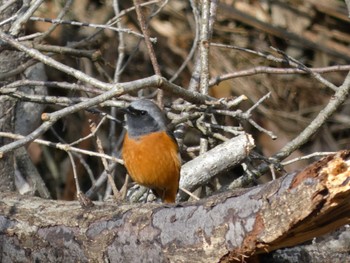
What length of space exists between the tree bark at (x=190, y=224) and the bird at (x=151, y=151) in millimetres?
1214

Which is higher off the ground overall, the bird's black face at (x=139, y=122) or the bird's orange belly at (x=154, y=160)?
the bird's black face at (x=139, y=122)

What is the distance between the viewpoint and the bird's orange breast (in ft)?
17.0

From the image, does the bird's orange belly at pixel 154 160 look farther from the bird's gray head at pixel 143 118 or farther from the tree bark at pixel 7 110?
the tree bark at pixel 7 110

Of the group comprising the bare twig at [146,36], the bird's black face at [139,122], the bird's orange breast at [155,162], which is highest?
the bare twig at [146,36]

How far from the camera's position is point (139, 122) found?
534cm

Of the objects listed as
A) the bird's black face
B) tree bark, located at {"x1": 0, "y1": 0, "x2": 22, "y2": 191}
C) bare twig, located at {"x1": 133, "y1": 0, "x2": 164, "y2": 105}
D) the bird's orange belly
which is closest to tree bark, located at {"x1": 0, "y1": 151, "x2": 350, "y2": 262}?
tree bark, located at {"x1": 0, "y1": 0, "x2": 22, "y2": 191}

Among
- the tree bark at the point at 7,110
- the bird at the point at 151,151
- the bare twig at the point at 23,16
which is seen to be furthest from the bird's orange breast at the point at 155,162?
the bare twig at the point at 23,16

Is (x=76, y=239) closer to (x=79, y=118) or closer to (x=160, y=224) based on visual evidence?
(x=160, y=224)

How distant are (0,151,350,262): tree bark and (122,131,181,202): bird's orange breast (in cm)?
119

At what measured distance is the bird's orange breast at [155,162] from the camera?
17.0 ft

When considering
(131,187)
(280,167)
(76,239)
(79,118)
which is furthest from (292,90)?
(76,239)

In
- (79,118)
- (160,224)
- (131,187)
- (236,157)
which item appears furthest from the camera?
(79,118)

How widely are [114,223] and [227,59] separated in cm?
504

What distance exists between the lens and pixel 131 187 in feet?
18.8
